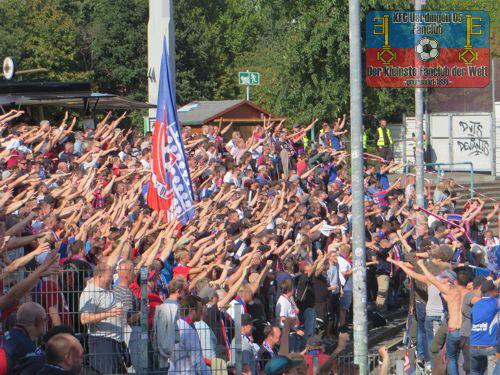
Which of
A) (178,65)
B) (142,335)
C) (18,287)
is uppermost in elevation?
(178,65)

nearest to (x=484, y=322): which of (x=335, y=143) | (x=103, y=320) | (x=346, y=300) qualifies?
(x=346, y=300)

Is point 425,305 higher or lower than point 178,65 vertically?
lower

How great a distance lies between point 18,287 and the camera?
22.4 ft

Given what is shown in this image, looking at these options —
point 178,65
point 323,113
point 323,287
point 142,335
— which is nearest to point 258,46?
point 178,65

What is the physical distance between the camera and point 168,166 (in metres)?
14.7

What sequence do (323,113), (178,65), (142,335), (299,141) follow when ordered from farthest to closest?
(178,65) < (323,113) < (299,141) < (142,335)

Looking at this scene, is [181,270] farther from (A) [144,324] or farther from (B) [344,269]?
(B) [344,269]

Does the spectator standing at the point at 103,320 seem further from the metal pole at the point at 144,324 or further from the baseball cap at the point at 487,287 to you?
the baseball cap at the point at 487,287

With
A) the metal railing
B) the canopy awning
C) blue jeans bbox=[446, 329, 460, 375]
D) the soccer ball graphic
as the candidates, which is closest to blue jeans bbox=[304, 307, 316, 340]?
blue jeans bbox=[446, 329, 460, 375]

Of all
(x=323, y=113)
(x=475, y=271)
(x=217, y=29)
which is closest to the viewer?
(x=475, y=271)

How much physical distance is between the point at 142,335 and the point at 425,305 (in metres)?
6.55

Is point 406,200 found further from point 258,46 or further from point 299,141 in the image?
point 258,46

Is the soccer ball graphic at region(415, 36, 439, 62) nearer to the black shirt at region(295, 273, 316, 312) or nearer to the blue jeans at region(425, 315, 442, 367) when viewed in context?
the black shirt at region(295, 273, 316, 312)

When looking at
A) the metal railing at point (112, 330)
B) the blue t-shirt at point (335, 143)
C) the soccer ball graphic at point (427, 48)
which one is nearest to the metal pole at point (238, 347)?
the metal railing at point (112, 330)
